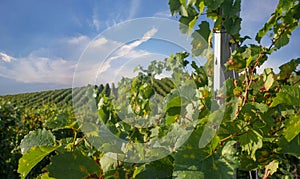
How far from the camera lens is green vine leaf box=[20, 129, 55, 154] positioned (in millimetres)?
691

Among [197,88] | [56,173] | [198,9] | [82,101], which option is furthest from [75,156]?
[198,9]

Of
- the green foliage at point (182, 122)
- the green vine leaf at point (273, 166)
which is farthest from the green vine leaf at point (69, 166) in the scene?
the green vine leaf at point (273, 166)

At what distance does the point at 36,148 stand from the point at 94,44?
0.79 ft

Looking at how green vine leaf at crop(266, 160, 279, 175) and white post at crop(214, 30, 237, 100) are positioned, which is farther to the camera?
white post at crop(214, 30, 237, 100)

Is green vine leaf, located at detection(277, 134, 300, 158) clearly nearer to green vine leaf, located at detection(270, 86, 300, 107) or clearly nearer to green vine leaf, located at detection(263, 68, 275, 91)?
green vine leaf, located at detection(270, 86, 300, 107)

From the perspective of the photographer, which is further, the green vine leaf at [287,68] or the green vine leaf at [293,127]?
the green vine leaf at [287,68]

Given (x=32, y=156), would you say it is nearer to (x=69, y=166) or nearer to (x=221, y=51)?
(x=69, y=166)

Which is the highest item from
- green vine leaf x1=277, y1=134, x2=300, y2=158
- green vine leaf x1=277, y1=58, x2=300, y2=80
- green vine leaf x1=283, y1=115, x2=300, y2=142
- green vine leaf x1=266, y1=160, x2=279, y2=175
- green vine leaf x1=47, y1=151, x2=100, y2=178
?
green vine leaf x1=277, y1=58, x2=300, y2=80

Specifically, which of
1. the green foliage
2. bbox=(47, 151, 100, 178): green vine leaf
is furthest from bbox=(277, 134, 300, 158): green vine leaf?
bbox=(47, 151, 100, 178): green vine leaf

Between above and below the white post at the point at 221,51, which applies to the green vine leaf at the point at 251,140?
below

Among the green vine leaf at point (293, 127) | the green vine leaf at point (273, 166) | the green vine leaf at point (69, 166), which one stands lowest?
the green vine leaf at point (273, 166)

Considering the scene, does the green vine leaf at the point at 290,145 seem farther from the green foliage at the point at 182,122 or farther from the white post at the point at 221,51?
the white post at the point at 221,51

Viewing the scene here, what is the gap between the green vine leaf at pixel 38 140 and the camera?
0.69 metres

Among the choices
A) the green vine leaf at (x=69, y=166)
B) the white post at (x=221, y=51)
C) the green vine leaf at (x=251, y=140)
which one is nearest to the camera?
the green vine leaf at (x=69, y=166)
